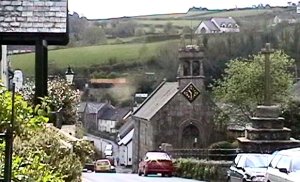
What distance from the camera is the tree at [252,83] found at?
171 ft

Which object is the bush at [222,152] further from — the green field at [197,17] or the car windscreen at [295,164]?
the green field at [197,17]

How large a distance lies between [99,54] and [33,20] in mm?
65787

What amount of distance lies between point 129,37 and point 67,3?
7782 centimetres

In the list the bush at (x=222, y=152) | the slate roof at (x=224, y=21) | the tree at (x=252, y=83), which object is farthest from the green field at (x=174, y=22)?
the bush at (x=222, y=152)

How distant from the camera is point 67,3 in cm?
1384

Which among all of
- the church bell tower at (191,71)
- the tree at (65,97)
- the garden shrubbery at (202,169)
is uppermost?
the church bell tower at (191,71)

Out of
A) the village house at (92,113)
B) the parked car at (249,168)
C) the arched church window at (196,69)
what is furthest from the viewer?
the village house at (92,113)

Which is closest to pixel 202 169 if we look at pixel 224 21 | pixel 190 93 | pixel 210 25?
pixel 190 93

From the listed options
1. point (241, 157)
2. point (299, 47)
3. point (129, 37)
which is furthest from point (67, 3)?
point (129, 37)

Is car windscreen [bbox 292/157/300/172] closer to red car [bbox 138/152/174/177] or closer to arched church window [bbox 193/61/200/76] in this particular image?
red car [bbox 138/152/174/177]

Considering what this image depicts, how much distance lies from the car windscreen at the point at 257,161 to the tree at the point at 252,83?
27.1 meters

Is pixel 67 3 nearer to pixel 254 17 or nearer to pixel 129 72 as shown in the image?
pixel 129 72

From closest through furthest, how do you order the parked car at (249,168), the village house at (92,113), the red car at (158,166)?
the parked car at (249,168)
the red car at (158,166)
the village house at (92,113)

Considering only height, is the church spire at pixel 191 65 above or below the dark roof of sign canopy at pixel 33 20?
above
